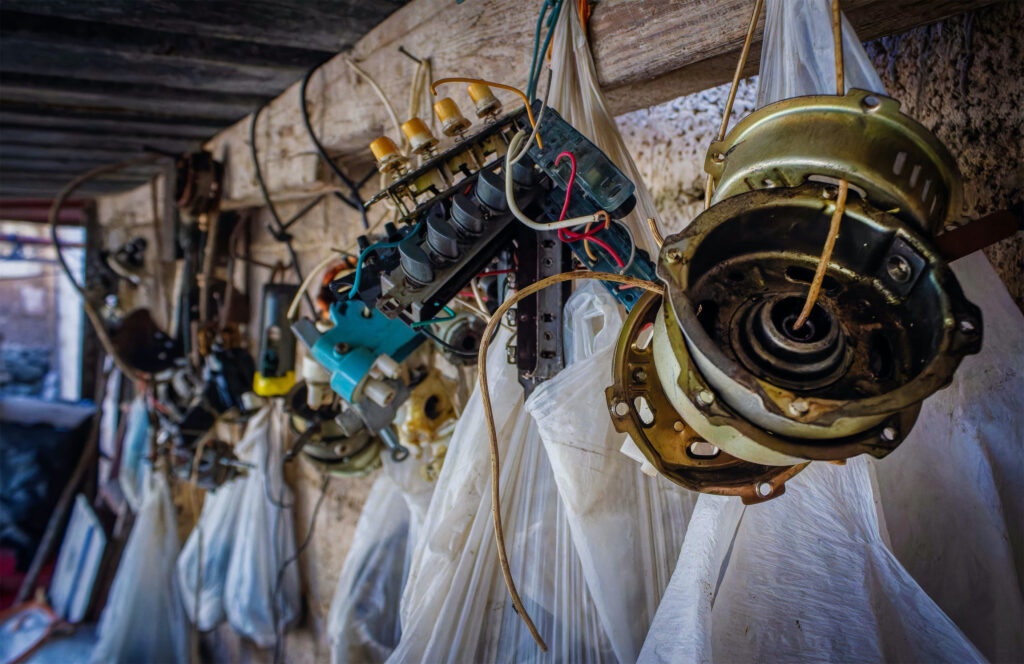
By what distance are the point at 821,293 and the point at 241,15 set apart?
1.11m

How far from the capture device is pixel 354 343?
79 cm

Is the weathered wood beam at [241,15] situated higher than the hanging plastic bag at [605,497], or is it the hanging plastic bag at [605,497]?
the weathered wood beam at [241,15]

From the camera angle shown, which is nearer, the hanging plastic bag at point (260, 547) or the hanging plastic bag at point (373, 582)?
the hanging plastic bag at point (373, 582)

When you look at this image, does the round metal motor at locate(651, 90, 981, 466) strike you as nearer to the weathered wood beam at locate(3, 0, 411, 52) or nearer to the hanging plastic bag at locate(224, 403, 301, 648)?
the weathered wood beam at locate(3, 0, 411, 52)

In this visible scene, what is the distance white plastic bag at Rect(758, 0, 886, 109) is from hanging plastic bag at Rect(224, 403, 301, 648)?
160 centimetres

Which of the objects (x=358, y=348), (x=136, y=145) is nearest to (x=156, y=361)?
(x=136, y=145)

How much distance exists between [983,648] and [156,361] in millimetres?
2038

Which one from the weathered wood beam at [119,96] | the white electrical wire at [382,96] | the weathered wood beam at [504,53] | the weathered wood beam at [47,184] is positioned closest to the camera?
the weathered wood beam at [504,53]

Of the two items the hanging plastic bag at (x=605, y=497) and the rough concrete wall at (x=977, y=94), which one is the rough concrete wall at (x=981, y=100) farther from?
the hanging plastic bag at (x=605, y=497)

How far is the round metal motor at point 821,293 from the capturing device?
37 cm

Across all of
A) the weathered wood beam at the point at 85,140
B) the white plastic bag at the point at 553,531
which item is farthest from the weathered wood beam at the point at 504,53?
the weathered wood beam at the point at 85,140

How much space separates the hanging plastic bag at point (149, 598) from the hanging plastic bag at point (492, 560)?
1896 millimetres

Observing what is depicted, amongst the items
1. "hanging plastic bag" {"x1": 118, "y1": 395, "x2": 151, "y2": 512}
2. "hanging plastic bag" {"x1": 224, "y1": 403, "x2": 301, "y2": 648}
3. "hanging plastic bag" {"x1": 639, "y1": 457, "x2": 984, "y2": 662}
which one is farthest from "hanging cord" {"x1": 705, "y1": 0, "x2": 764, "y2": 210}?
"hanging plastic bag" {"x1": 118, "y1": 395, "x2": 151, "y2": 512}

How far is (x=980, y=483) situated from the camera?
0.52m
